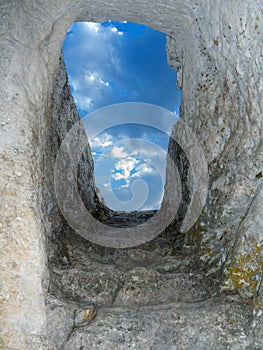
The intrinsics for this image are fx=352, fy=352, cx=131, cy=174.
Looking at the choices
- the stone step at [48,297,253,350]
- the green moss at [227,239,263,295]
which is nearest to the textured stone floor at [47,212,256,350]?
the stone step at [48,297,253,350]

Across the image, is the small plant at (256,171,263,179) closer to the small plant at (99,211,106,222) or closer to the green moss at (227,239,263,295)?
the green moss at (227,239,263,295)

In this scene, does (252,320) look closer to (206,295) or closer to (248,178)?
(206,295)

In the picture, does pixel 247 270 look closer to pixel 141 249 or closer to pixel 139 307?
pixel 139 307

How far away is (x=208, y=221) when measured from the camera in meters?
5.05

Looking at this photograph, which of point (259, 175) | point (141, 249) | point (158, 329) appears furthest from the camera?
point (141, 249)

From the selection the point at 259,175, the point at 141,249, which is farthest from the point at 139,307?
the point at 259,175

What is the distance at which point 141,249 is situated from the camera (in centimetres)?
591

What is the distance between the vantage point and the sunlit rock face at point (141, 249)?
11.8ft

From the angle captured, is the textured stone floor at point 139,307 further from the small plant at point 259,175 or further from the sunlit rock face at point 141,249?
the small plant at point 259,175

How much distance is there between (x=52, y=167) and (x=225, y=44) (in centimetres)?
299

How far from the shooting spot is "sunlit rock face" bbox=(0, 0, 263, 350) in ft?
11.8

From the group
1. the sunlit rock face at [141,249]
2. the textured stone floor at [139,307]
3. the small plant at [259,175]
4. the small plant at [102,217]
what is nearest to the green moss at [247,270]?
the sunlit rock face at [141,249]

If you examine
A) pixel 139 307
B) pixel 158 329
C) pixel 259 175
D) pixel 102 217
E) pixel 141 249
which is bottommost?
pixel 158 329

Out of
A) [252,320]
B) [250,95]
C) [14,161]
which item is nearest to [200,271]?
[252,320]
